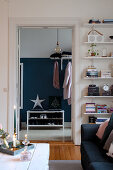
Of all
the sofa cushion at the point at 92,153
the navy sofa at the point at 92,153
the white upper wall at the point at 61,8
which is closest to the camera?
the navy sofa at the point at 92,153

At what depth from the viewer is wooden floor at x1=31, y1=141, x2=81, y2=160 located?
13.0 ft

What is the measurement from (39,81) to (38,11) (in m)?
2.85

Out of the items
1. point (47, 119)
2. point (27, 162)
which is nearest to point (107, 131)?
point (27, 162)

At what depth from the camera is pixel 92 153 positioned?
9.07ft

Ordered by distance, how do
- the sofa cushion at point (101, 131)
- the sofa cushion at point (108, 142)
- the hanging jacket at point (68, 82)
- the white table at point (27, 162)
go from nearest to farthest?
the white table at point (27, 162), the sofa cushion at point (108, 142), the sofa cushion at point (101, 131), the hanging jacket at point (68, 82)

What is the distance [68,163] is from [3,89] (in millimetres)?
2054

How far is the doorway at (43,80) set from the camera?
22.1 ft

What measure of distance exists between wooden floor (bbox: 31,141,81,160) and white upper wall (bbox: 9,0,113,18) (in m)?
2.65

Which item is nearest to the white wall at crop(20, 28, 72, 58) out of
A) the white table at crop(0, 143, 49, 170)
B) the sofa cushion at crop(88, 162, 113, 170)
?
the white table at crop(0, 143, 49, 170)

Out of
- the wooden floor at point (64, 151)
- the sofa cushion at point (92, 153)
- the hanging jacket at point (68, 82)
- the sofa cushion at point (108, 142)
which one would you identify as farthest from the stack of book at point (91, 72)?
the sofa cushion at point (108, 142)

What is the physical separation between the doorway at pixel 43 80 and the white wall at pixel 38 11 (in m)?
1.76

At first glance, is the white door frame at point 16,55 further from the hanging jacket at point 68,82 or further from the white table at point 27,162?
the white table at point 27,162

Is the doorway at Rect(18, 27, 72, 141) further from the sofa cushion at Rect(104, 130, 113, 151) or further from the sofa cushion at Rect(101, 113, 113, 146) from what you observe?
the sofa cushion at Rect(104, 130, 113, 151)

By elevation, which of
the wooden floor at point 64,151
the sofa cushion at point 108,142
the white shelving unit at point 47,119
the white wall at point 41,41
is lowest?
the wooden floor at point 64,151
